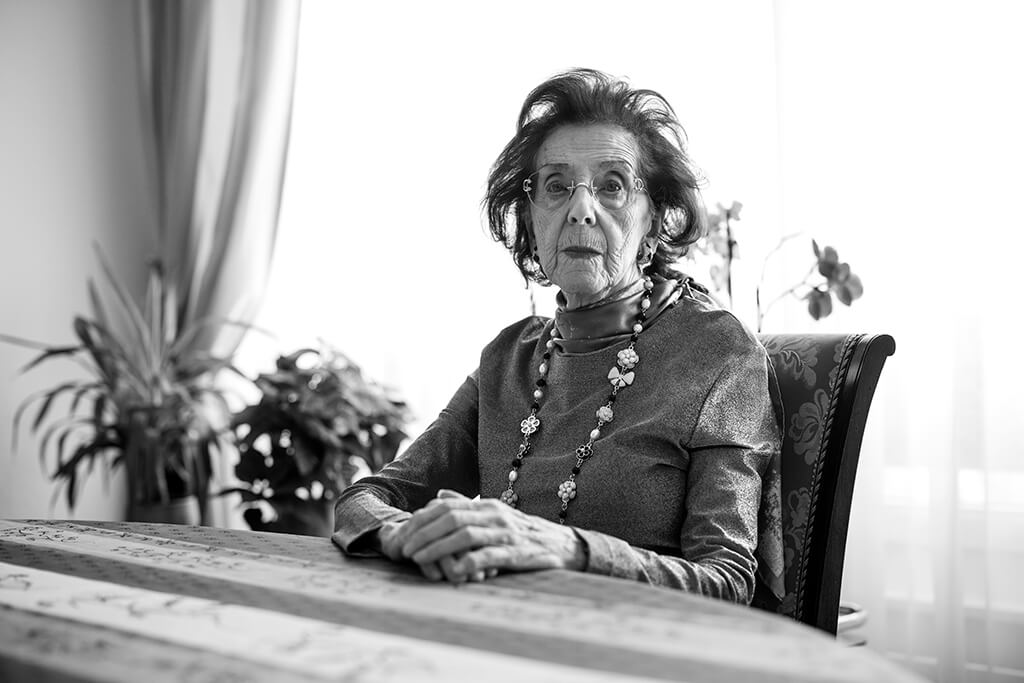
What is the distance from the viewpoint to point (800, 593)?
1.46 m

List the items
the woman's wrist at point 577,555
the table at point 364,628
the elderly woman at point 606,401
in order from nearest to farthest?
the table at point 364,628 → the woman's wrist at point 577,555 → the elderly woman at point 606,401

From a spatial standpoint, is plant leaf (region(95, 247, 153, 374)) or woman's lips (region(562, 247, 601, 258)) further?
plant leaf (region(95, 247, 153, 374))

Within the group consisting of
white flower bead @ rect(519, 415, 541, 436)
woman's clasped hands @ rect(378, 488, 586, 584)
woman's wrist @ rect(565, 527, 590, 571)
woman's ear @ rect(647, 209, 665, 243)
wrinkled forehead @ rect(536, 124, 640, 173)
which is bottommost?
woman's wrist @ rect(565, 527, 590, 571)

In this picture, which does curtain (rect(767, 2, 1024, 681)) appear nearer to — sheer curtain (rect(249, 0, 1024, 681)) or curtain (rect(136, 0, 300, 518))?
sheer curtain (rect(249, 0, 1024, 681))

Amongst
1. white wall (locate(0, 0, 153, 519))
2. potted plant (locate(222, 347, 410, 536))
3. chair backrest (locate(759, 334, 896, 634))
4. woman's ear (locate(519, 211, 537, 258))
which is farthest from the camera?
white wall (locate(0, 0, 153, 519))

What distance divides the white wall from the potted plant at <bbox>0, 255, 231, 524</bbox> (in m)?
0.17

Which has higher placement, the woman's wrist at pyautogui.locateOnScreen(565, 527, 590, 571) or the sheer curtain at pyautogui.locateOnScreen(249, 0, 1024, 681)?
the sheer curtain at pyautogui.locateOnScreen(249, 0, 1024, 681)

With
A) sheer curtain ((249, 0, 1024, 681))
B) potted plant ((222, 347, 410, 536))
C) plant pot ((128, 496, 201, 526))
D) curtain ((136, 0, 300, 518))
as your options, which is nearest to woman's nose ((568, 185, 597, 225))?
sheer curtain ((249, 0, 1024, 681))

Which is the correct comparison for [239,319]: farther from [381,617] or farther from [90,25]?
[381,617]

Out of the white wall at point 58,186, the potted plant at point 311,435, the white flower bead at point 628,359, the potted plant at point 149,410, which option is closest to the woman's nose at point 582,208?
the white flower bead at point 628,359

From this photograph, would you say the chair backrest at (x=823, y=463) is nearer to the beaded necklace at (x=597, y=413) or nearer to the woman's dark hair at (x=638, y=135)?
the beaded necklace at (x=597, y=413)

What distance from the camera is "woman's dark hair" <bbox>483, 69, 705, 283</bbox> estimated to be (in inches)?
68.9

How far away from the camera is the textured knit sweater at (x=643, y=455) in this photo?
135 cm

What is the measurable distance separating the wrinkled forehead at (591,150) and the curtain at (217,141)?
7.14 feet
